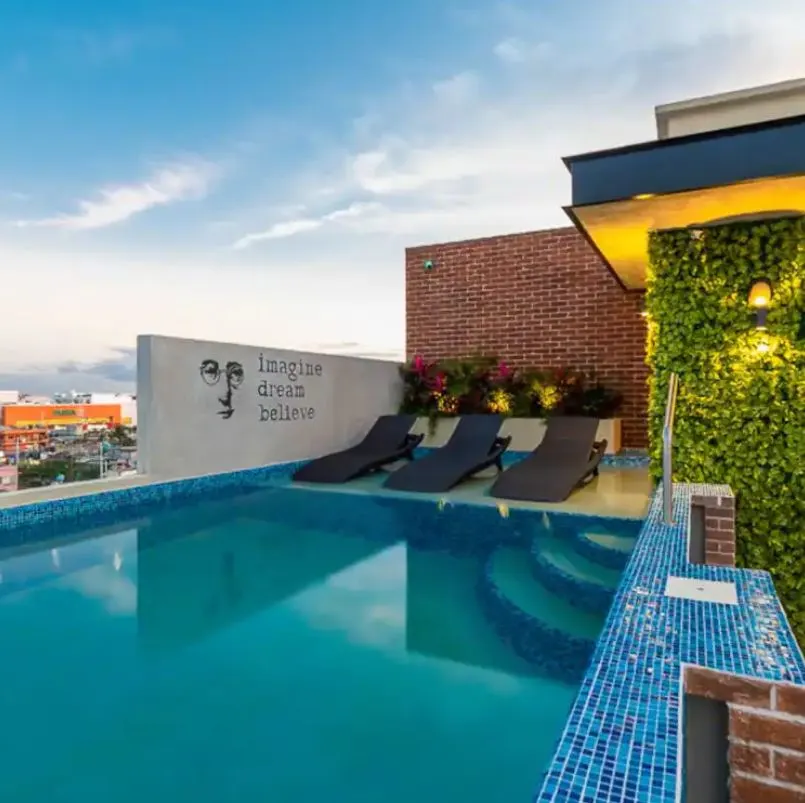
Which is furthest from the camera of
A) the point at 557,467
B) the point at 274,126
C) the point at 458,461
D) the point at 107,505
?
the point at 274,126

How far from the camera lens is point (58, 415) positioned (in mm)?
6516

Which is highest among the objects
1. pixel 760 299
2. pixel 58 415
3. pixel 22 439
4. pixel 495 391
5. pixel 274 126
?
pixel 274 126

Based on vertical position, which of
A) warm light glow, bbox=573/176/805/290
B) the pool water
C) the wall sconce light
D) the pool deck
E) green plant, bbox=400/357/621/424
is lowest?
the pool water

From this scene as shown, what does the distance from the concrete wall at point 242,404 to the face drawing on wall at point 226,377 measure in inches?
0.5

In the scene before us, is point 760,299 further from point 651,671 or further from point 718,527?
point 651,671

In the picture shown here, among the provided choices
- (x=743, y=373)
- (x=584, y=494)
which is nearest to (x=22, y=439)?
(x=584, y=494)

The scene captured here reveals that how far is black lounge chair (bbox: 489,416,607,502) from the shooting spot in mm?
6641

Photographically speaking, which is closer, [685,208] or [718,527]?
[718,527]

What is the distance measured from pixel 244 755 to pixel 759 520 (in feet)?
14.9

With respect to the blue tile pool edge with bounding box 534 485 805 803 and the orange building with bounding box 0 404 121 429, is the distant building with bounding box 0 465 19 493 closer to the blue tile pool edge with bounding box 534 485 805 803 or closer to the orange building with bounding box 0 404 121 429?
the orange building with bounding box 0 404 121 429

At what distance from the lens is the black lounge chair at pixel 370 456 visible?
810 centimetres

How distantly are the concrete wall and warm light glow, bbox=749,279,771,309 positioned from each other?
20.1 ft

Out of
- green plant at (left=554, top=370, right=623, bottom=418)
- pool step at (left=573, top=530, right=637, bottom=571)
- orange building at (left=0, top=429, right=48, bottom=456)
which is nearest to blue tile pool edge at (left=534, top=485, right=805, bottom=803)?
pool step at (left=573, top=530, right=637, bottom=571)

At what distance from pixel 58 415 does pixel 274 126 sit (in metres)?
5.31
